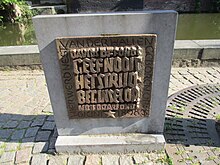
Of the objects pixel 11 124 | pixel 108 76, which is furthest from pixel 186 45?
pixel 11 124

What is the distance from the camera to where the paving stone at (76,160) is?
2602 mm

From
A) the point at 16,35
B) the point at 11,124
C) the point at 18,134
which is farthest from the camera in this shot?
the point at 16,35

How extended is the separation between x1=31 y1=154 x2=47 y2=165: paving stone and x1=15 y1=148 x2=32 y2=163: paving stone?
0.25 feet

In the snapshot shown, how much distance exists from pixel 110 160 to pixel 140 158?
381mm

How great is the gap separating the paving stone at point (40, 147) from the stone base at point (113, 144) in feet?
0.72

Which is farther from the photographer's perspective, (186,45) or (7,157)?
(186,45)

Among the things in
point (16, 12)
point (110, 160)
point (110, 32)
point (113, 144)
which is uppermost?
point (110, 32)

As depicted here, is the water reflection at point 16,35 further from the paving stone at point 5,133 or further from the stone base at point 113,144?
the stone base at point 113,144

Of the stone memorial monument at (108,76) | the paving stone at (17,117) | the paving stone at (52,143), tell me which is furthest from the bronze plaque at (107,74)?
the paving stone at (17,117)

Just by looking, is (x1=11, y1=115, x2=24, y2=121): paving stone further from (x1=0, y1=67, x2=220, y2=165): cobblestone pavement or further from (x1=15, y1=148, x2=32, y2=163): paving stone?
(x1=15, y1=148, x2=32, y2=163): paving stone

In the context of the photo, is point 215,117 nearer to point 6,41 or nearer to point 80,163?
point 80,163

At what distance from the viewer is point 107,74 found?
7.66 feet

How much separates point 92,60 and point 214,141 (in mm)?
1971

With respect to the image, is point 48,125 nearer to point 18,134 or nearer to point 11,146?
point 18,134
